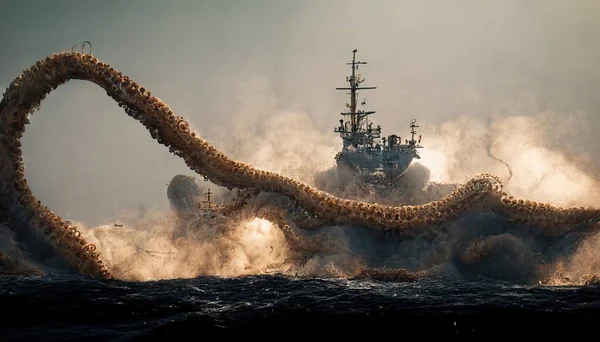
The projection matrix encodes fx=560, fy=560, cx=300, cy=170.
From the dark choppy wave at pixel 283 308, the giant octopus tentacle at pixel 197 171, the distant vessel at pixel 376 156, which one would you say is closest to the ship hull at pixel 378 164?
the distant vessel at pixel 376 156

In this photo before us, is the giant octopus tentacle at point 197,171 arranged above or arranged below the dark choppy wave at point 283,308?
above

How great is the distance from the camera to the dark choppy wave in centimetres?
1190

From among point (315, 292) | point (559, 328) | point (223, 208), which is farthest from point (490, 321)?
point (223, 208)

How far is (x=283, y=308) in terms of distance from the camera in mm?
13430

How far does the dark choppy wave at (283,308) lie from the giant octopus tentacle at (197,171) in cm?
290

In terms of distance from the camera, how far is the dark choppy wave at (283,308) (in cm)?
1190

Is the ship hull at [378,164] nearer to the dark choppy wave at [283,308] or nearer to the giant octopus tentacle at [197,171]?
the giant octopus tentacle at [197,171]

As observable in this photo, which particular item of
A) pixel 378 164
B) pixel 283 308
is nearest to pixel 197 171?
pixel 283 308

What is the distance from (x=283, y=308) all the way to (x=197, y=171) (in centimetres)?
736

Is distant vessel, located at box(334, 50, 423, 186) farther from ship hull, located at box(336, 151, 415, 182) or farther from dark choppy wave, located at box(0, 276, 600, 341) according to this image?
dark choppy wave, located at box(0, 276, 600, 341)

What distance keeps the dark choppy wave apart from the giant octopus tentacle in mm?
2898

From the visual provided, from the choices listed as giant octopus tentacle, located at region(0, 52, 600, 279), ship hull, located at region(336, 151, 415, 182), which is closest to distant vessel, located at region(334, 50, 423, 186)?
ship hull, located at region(336, 151, 415, 182)

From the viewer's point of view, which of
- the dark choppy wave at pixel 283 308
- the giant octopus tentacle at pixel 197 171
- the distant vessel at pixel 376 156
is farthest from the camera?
the distant vessel at pixel 376 156

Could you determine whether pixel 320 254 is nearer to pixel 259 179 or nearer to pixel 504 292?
pixel 259 179
